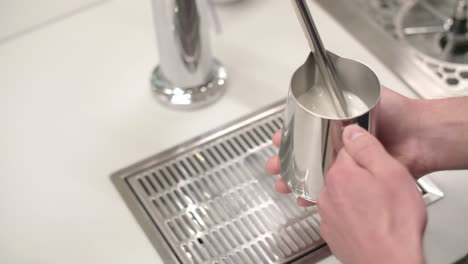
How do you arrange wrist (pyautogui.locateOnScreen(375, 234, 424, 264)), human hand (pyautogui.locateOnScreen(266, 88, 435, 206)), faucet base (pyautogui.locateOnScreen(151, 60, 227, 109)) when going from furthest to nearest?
faucet base (pyautogui.locateOnScreen(151, 60, 227, 109)), human hand (pyautogui.locateOnScreen(266, 88, 435, 206)), wrist (pyautogui.locateOnScreen(375, 234, 424, 264))

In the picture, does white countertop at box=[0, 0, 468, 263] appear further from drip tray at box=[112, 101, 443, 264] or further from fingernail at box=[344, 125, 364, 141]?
fingernail at box=[344, 125, 364, 141]

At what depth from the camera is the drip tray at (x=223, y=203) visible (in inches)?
24.6

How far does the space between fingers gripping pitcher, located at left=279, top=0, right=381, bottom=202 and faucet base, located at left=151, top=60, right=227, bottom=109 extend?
231 mm

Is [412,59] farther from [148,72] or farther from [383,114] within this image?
[148,72]

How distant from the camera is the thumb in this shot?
487 millimetres

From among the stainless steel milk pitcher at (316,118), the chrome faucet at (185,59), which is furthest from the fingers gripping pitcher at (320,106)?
the chrome faucet at (185,59)

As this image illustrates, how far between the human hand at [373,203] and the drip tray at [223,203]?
0.14 m

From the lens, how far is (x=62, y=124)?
0.75 m

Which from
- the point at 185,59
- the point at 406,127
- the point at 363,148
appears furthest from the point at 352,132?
the point at 185,59

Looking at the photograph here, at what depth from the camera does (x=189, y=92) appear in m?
0.77

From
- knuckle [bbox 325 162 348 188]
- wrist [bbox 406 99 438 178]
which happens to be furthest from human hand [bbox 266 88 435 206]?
knuckle [bbox 325 162 348 188]

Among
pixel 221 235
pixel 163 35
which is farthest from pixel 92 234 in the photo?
pixel 163 35

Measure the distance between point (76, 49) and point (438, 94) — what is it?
0.46m

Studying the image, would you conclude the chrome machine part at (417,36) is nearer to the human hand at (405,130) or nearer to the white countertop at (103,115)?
the white countertop at (103,115)
